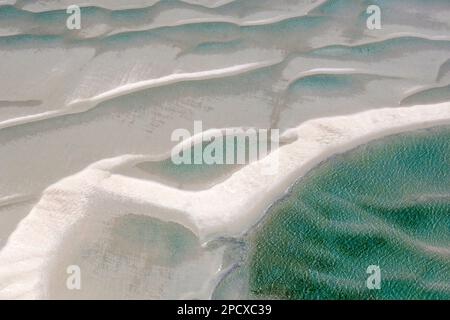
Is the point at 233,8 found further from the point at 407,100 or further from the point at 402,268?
the point at 402,268

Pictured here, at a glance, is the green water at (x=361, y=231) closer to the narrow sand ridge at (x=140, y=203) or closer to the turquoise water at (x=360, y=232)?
the turquoise water at (x=360, y=232)

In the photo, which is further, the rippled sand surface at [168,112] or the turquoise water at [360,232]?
the rippled sand surface at [168,112]

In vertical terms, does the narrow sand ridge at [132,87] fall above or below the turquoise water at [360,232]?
above

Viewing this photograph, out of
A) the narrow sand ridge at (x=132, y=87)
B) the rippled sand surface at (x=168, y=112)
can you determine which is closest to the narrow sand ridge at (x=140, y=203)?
the rippled sand surface at (x=168, y=112)

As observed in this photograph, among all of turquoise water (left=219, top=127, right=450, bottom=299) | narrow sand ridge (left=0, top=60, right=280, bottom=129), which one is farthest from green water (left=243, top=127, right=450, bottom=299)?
narrow sand ridge (left=0, top=60, right=280, bottom=129)

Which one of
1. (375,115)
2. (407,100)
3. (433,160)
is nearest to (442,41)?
(407,100)

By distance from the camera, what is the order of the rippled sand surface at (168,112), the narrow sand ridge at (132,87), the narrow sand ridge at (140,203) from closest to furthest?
the narrow sand ridge at (140,203) < the rippled sand surface at (168,112) < the narrow sand ridge at (132,87)
